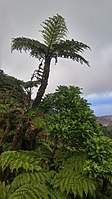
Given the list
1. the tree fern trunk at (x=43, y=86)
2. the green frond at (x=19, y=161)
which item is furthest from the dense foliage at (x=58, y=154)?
the tree fern trunk at (x=43, y=86)

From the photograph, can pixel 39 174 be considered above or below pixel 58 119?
below

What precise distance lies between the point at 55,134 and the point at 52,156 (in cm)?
37

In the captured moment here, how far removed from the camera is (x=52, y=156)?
4.07m

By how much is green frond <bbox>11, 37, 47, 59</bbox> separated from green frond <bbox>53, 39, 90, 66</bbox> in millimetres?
291

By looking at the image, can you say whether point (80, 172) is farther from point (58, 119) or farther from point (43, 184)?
point (58, 119)

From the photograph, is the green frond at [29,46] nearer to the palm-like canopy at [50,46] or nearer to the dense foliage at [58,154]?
the palm-like canopy at [50,46]

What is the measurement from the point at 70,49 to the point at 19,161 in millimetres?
3313

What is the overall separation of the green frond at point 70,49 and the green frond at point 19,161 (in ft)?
10.1

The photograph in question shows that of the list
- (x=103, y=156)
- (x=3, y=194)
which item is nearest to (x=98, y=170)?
(x=103, y=156)

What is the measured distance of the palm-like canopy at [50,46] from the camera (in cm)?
608

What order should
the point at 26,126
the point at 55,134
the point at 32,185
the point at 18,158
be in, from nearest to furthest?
the point at 32,185
the point at 18,158
the point at 55,134
the point at 26,126

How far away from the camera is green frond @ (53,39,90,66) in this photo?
6117 mm

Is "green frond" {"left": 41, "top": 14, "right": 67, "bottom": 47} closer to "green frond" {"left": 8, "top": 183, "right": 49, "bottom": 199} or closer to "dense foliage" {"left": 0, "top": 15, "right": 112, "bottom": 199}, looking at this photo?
"dense foliage" {"left": 0, "top": 15, "right": 112, "bottom": 199}

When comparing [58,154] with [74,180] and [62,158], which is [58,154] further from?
[74,180]
